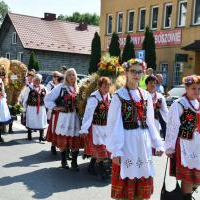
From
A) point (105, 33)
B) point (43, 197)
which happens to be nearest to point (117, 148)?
point (43, 197)

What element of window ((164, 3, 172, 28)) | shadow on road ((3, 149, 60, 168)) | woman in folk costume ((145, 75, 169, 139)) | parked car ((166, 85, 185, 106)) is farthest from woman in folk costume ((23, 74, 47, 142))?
window ((164, 3, 172, 28))

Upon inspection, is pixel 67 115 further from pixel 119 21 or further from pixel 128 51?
pixel 119 21

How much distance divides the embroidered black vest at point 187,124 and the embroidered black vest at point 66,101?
10.6ft

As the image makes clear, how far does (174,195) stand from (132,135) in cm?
105

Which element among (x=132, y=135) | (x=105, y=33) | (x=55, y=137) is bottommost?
(x=55, y=137)

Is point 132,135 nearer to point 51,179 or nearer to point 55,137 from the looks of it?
point 51,179

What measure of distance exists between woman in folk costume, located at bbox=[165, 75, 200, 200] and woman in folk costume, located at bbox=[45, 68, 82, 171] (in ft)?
10.1

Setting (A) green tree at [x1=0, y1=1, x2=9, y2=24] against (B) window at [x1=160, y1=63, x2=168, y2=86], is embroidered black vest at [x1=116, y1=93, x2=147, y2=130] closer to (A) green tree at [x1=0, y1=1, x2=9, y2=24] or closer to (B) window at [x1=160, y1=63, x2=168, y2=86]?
(B) window at [x1=160, y1=63, x2=168, y2=86]

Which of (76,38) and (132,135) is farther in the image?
(76,38)

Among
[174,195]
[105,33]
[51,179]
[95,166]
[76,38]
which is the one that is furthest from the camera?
[76,38]

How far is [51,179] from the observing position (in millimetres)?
7621

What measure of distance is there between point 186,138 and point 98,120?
7.59 ft

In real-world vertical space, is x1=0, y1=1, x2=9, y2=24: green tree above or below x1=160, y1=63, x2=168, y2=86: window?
above

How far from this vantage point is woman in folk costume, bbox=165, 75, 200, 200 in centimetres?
565
